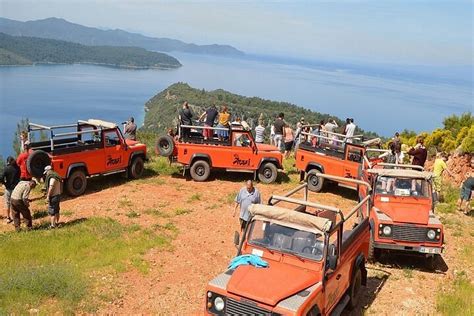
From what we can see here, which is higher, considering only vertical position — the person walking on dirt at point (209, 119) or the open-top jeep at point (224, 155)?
the person walking on dirt at point (209, 119)

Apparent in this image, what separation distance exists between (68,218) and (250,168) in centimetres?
676

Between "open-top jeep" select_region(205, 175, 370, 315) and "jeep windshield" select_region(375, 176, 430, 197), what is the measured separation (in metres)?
3.31

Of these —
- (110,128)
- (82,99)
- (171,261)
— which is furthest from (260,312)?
(82,99)

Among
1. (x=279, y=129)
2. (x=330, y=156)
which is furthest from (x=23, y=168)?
(x=279, y=129)

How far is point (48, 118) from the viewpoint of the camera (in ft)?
301

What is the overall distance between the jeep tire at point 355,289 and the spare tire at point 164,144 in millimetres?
9348

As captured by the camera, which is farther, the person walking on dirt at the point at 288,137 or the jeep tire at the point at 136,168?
the person walking on dirt at the point at 288,137

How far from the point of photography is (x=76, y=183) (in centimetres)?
1479

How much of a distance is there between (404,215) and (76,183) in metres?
9.94

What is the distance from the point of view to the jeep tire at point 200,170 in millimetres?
16750

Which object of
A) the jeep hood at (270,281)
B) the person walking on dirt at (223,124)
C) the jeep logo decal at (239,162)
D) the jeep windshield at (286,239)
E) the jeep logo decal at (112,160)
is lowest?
the jeep logo decal at (112,160)

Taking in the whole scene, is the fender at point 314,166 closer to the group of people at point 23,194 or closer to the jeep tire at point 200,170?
the jeep tire at point 200,170

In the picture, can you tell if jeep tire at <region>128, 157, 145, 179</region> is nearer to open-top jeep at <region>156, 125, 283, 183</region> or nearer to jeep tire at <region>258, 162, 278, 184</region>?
open-top jeep at <region>156, 125, 283, 183</region>

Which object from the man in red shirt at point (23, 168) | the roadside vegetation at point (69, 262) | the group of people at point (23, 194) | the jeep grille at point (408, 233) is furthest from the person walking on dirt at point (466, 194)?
the man in red shirt at point (23, 168)
